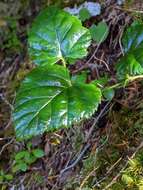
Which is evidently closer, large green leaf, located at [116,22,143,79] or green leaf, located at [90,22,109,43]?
large green leaf, located at [116,22,143,79]

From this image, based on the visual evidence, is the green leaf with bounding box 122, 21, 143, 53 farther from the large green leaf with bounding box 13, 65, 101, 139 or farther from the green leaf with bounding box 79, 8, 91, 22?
the green leaf with bounding box 79, 8, 91, 22

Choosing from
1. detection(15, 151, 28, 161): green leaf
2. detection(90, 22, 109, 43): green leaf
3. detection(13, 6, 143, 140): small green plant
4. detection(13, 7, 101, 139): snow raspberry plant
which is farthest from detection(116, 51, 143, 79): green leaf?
detection(15, 151, 28, 161): green leaf

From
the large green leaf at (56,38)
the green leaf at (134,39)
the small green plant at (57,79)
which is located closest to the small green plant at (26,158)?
the small green plant at (57,79)

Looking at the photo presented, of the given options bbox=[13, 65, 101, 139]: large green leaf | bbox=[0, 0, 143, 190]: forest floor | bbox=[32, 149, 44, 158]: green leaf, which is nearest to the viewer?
bbox=[13, 65, 101, 139]: large green leaf

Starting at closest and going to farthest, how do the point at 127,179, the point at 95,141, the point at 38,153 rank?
1. the point at 127,179
2. the point at 95,141
3. the point at 38,153

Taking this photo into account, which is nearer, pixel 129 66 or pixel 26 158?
pixel 129 66

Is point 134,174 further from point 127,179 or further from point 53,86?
point 53,86

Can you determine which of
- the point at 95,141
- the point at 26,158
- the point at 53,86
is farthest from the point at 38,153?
the point at 53,86
